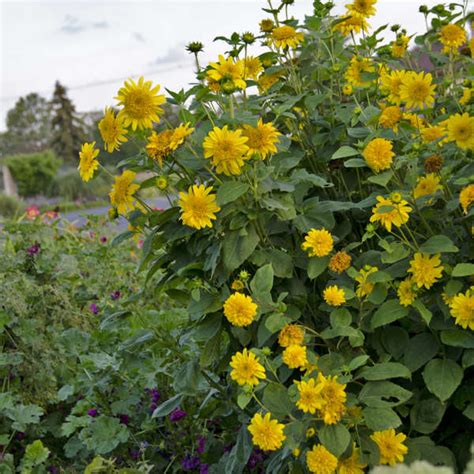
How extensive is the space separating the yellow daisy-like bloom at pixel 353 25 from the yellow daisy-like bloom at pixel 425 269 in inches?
30.5

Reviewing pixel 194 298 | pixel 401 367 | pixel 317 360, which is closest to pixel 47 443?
pixel 194 298

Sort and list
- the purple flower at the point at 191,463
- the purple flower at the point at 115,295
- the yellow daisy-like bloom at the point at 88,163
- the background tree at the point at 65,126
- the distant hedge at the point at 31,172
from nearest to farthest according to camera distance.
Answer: the yellow daisy-like bloom at the point at 88,163
the purple flower at the point at 191,463
the purple flower at the point at 115,295
the distant hedge at the point at 31,172
the background tree at the point at 65,126

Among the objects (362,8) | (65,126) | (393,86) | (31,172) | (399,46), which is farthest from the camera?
(65,126)

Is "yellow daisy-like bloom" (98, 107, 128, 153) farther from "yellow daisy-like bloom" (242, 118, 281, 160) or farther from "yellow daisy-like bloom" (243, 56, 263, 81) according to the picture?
"yellow daisy-like bloom" (243, 56, 263, 81)

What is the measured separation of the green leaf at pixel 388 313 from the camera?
1.58 meters

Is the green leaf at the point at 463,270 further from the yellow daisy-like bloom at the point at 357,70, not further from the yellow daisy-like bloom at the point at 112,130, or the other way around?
the yellow daisy-like bloom at the point at 112,130

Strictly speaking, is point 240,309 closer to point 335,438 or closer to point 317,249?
point 317,249

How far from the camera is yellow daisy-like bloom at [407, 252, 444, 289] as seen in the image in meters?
1.57

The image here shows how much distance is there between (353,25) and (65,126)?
36036mm

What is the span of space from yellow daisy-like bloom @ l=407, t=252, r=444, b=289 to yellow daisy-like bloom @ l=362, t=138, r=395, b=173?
0.23 m

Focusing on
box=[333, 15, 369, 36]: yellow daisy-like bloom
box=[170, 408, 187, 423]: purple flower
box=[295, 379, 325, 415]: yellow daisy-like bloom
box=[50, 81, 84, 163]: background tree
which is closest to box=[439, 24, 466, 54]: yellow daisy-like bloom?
box=[333, 15, 369, 36]: yellow daisy-like bloom

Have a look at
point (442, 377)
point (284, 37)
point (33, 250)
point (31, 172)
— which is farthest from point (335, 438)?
point (31, 172)

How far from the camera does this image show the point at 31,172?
96.1 ft

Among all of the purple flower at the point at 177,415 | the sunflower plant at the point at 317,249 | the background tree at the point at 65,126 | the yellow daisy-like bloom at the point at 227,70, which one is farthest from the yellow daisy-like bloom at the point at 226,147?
the background tree at the point at 65,126
